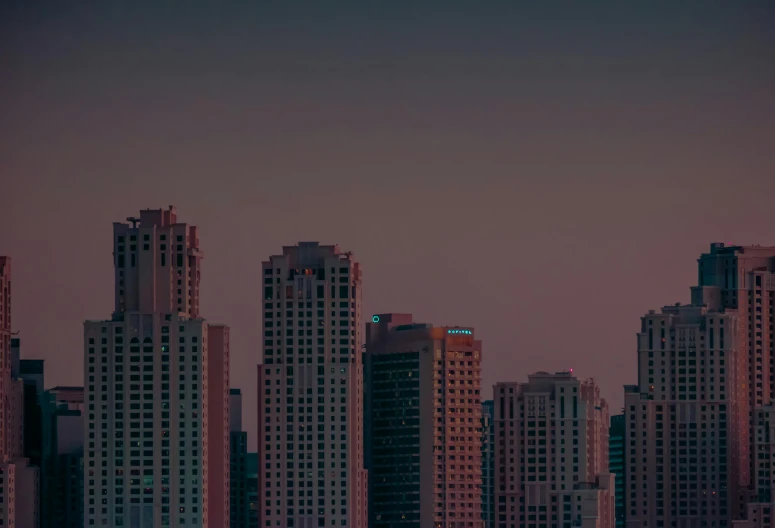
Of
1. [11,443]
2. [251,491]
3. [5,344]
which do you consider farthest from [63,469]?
[251,491]

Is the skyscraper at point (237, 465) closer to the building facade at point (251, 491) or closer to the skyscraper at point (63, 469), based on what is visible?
the building facade at point (251, 491)

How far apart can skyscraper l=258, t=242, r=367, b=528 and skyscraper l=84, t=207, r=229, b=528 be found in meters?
5.94

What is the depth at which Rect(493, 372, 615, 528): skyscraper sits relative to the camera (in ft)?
641

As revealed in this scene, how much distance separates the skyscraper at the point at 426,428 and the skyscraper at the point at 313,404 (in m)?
11.1

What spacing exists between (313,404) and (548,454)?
20.7 m

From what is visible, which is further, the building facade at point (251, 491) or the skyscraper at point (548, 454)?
the building facade at point (251, 491)

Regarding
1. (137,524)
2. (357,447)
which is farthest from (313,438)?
(137,524)

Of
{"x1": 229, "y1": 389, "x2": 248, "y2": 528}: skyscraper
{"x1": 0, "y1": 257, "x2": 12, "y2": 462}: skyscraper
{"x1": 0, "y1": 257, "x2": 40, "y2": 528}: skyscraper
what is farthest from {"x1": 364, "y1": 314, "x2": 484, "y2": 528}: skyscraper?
{"x1": 0, "y1": 257, "x2": 12, "y2": 462}: skyscraper

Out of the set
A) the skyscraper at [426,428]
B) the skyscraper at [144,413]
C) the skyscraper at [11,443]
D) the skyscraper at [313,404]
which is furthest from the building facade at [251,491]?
the skyscraper at [11,443]

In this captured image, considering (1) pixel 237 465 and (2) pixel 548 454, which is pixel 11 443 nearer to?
(1) pixel 237 465

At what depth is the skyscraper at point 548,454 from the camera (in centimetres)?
19538

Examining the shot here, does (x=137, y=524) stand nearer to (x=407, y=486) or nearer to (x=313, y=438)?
(x=313, y=438)

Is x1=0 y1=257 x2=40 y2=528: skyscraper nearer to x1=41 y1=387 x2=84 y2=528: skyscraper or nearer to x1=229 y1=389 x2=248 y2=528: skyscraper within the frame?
x1=41 y1=387 x2=84 y2=528: skyscraper

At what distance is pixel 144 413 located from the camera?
591ft
